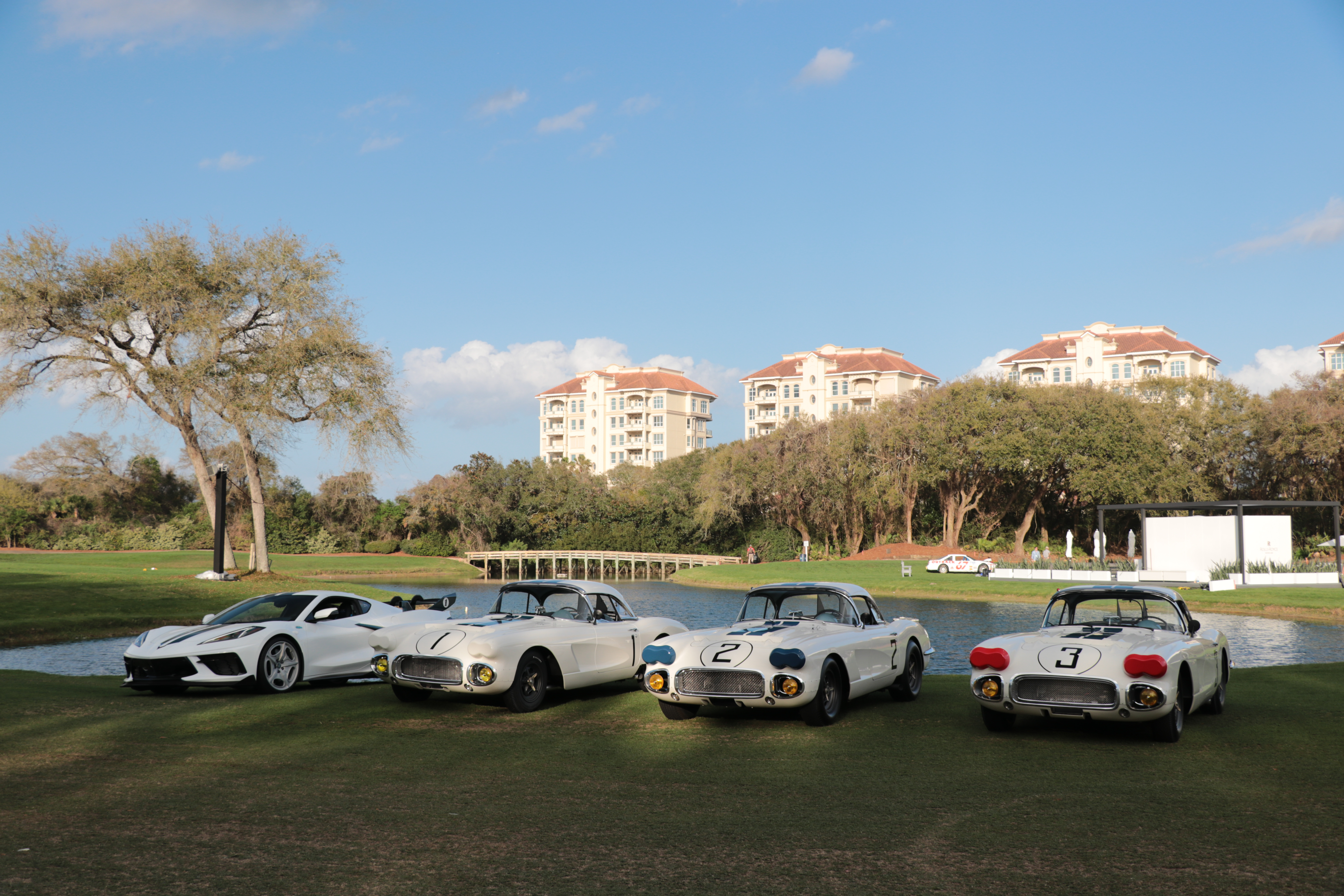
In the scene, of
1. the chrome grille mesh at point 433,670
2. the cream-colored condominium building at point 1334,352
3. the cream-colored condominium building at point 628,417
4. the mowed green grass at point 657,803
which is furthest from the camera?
the cream-colored condominium building at point 628,417

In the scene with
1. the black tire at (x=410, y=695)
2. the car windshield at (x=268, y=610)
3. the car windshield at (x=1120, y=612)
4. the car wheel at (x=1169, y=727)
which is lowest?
the black tire at (x=410, y=695)

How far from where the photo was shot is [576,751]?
9.22 meters

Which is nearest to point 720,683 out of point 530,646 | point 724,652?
point 724,652

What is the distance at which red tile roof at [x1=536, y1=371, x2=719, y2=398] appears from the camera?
150125 millimetres

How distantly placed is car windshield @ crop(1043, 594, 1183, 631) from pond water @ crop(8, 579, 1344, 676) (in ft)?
3.39

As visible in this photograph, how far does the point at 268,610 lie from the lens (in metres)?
14.1

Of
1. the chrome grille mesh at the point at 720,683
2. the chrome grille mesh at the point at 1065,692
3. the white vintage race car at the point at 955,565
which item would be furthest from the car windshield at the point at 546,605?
the white vintage race car at the point at 955,565

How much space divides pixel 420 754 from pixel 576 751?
142 centimetres

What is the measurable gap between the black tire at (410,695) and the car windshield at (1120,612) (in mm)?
7541

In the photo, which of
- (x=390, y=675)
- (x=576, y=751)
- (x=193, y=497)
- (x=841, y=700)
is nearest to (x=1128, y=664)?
(x=841, y=700)

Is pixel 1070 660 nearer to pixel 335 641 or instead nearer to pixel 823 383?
pixel 335 641

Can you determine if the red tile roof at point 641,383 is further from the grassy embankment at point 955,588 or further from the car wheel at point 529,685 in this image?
the car wheel at point 529,685

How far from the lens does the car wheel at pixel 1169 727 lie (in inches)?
365

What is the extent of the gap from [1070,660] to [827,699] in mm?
2484
